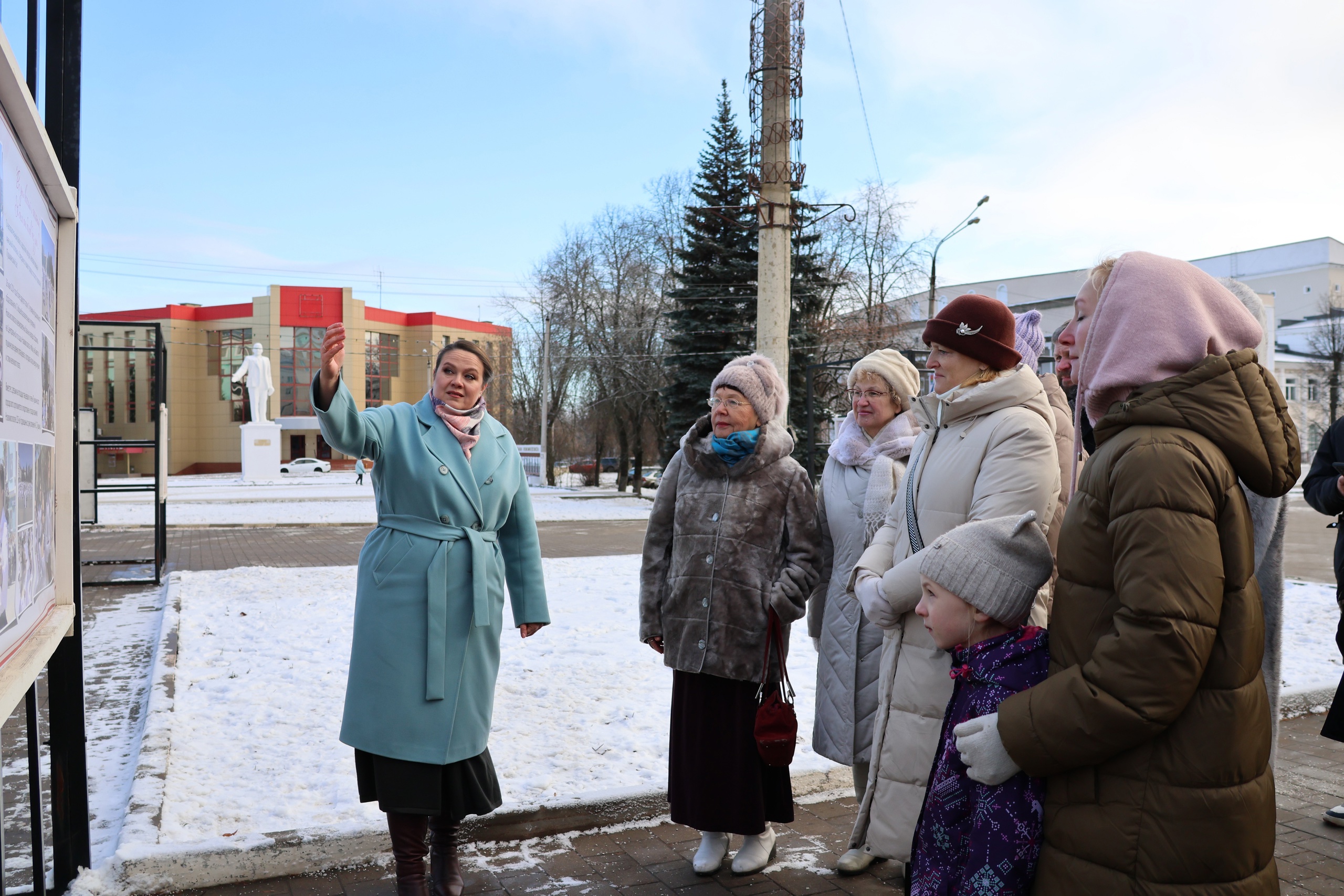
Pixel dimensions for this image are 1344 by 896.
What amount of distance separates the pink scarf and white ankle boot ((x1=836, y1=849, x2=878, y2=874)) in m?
2.08

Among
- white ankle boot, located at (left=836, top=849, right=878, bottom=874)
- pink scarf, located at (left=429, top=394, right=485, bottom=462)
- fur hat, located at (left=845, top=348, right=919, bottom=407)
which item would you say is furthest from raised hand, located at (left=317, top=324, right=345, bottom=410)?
white ankle boot, located at (left=836, top=849, right=878, bottom=874)

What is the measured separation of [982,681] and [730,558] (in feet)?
5.38

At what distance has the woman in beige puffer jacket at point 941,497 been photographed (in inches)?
111

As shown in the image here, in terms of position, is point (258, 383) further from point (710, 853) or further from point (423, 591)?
point (710, 853)

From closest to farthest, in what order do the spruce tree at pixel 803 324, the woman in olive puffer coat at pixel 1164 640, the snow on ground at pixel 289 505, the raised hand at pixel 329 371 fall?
1. the woman in olive puffer coat at pixel 1164 640
2. the raised hand at pixel 329 371
3. the snow on ground at pixel 289 505
4. the spruce tree at pixel 803 324

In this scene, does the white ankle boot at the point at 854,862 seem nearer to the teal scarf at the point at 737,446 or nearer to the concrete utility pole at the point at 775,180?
the teal scarf at the point at 737,446

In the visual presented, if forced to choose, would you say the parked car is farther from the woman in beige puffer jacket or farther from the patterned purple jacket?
the patterned purple jacket

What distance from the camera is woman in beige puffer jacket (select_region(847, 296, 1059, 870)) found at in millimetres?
2809

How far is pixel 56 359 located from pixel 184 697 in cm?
349

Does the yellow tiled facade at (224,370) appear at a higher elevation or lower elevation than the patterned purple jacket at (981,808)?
higher

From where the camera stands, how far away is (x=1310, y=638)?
297 inches

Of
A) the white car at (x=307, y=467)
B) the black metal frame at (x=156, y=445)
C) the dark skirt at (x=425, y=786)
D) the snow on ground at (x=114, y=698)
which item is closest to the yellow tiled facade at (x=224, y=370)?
the white car at (x=307, y=467)

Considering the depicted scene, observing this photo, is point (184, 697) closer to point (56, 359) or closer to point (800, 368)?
point (56, 359)

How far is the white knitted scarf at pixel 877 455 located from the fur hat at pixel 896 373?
90mm
